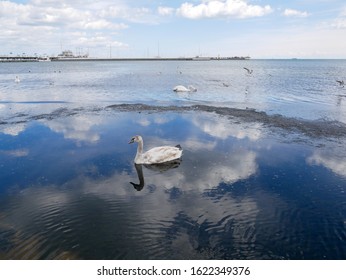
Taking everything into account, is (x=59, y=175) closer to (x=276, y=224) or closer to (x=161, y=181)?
(x=161, y=181)

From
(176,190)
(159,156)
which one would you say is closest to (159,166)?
(159,156)

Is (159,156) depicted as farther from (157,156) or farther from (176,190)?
(176,190)

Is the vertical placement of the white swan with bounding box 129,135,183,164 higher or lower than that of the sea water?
higher

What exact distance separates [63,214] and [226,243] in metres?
5.17

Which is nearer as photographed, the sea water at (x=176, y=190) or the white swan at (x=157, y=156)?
the sea water at (x=176, y=190)

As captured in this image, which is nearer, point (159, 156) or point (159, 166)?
point (159, 156)

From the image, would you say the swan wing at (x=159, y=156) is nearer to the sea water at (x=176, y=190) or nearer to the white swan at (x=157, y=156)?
the white swan at (x=157, y=156)

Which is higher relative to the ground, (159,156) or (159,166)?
(159,156)

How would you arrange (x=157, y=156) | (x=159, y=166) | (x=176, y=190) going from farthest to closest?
(x=159, y=166) → (x=157, y=156) → (x=176, y=190)

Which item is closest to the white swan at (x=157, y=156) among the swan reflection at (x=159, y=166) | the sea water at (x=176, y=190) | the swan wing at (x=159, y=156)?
the swan wing at (x=159, y=156)

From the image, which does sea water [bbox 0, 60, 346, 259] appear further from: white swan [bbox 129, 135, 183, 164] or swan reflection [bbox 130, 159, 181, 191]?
white swan [bbox 129, 135, 183, 164]

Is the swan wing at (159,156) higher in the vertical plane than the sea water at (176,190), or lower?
higher

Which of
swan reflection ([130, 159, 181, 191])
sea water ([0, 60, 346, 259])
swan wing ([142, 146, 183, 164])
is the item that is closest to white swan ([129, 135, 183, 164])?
swan wing ([142, 146, 183, 164])

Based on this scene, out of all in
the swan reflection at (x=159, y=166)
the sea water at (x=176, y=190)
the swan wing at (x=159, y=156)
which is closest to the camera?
the sea water at (x=176, y=190)
